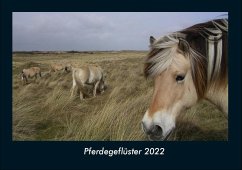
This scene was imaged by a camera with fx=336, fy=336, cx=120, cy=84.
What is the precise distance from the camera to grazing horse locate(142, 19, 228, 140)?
388 centimetres

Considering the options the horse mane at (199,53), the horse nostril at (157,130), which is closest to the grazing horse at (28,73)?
the horse mane at (199,53)

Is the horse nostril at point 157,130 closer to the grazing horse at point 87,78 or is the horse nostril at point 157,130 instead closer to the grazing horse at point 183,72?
the grazing horse at point 183,72

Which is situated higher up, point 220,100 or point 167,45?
point 167,45

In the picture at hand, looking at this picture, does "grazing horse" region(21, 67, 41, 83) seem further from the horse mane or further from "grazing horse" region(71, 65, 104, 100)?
the horse mane

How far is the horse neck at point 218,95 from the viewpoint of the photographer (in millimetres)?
4223

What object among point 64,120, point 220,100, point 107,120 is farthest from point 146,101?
point 220,100

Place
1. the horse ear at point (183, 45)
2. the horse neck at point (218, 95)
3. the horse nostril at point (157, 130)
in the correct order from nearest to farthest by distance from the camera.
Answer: the horse nostril at point (157, 130) → the horse ear at point (183, 45) → the horse neck at point (218, 95)

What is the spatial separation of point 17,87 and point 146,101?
400 cm

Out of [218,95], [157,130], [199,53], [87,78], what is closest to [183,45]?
[199,53]

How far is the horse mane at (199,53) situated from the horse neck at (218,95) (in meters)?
0.05

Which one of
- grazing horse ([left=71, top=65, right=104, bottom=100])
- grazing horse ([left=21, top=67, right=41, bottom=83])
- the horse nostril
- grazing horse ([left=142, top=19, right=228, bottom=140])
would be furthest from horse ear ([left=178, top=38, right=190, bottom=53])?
grazing horse ([left=21, top=67, right=41, bottom=83])

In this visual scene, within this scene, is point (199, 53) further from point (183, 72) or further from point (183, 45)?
point (183, 72)
